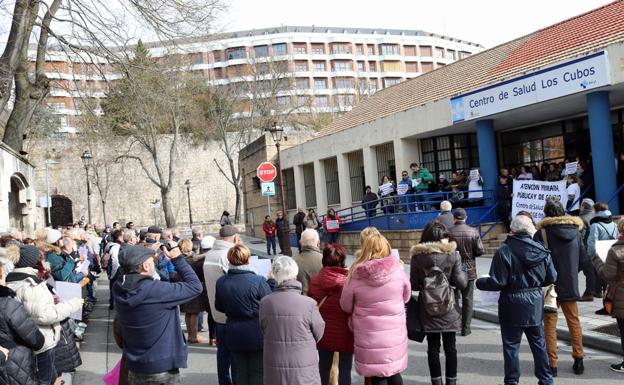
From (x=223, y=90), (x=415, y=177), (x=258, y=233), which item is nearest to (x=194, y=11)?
(x=415, y=177)

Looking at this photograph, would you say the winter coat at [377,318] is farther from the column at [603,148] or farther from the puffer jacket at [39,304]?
the column at [603,148]

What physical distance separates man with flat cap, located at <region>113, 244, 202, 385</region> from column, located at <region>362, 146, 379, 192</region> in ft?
61.8

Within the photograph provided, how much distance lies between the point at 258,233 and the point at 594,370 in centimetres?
2815

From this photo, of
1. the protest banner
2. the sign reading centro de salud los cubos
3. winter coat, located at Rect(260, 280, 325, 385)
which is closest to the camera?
winter coat, located at Rect(260, 280, 325, 385)

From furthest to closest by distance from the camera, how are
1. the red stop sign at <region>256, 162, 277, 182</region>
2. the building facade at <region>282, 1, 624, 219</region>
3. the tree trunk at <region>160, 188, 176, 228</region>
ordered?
the tree trunk at <region>160, 188, 176, 228</region> < the red stop sign at <region>256, 162, 277, 182</region> < the building facade at <region>282, 1, 624, 219</region>

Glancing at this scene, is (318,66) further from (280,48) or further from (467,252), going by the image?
(467,252)

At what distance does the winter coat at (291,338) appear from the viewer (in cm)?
447

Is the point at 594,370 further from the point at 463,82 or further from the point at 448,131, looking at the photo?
the point at 463,82

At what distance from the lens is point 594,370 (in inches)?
249

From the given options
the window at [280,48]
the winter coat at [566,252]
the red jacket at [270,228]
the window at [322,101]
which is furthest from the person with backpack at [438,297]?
the window at [280,48]

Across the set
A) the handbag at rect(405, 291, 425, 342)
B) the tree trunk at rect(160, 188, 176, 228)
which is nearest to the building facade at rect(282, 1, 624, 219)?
the handbag at rect(405, 291, 425, 342)

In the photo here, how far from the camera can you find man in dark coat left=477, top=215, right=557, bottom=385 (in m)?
5.59

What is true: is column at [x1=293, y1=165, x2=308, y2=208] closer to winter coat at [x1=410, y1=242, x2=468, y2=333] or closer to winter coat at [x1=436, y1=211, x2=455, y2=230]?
winter coat at [x1=436, y1=211, x2=455, y2=230]

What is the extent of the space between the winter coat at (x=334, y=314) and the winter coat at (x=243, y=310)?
513 mm
